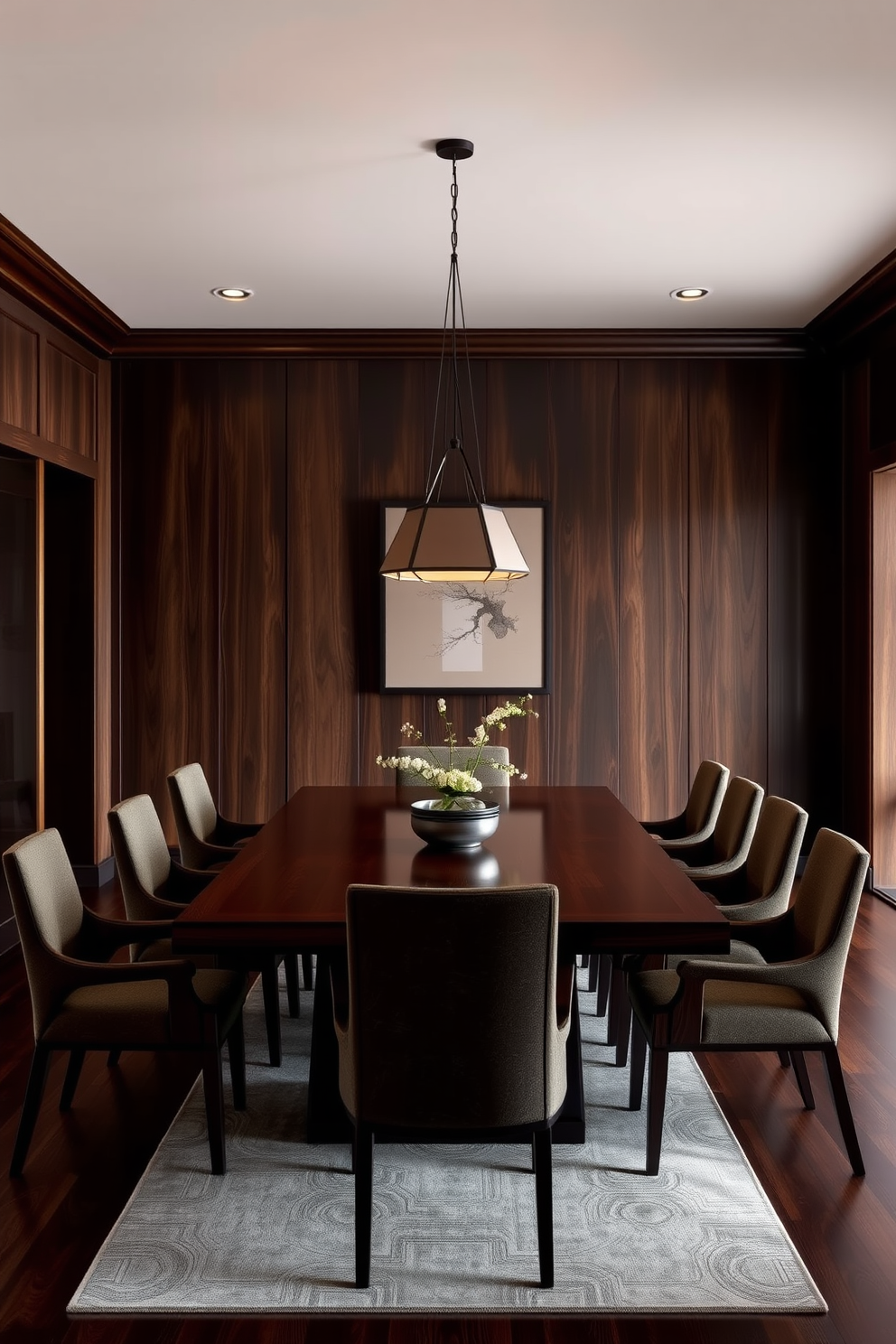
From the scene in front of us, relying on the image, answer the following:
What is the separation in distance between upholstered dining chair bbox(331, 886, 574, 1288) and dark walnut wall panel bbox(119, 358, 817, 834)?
12.0ft

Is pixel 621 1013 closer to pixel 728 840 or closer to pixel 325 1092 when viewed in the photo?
pixel 728 840

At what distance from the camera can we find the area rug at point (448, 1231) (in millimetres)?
2139

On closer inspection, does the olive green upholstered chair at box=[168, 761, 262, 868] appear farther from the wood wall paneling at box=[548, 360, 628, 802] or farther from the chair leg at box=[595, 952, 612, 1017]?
the wood wall paneling at box=[548, 360, 628, 802]

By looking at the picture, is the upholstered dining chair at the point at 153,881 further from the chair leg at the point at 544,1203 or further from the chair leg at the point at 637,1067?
the chair leg at the point at 637,1067

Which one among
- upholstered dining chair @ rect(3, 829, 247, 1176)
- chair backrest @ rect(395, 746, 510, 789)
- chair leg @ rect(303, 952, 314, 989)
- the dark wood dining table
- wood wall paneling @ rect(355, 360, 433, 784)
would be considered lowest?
chair leg @ rect(303, 952, 314, 989)

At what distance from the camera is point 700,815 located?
4.02m

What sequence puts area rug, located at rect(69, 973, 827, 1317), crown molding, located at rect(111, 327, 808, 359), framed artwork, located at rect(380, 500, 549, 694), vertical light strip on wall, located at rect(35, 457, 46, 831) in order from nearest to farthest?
area rug, located at rect(69, 973, 827, 1317)
vertical light strip on wall, located at rect(35, 457, 46, 831)
crown molding, located at rect(111, 327, 808, 359)
framed artwork, located at rect(380, 500, 549, 694)

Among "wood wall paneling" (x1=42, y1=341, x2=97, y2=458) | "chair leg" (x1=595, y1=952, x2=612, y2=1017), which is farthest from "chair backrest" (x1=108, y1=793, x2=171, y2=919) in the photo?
"wood wall paneling" (x1=42, y1=341, x2=97, y2=458)

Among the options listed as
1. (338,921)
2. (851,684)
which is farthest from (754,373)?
(338,921)

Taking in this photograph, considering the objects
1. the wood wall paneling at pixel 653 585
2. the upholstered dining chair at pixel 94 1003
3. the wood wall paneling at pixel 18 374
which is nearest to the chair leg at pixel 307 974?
the upholstered dining chair at pixel 94 1003

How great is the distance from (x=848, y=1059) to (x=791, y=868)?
2.71 ft

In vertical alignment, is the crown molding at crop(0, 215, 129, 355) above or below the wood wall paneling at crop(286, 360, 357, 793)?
above

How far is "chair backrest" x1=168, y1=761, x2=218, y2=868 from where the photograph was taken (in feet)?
12.2

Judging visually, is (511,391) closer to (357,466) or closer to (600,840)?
(357,466)
